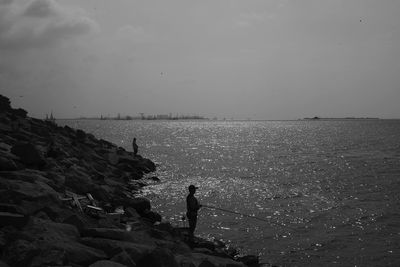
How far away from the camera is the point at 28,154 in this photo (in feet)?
49.8

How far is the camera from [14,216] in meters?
7.82

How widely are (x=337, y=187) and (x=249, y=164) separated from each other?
17.8 m

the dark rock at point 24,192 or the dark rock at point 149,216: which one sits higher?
the dark rock at point 24,192

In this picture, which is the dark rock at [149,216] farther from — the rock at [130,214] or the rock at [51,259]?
the rock at [51,259]

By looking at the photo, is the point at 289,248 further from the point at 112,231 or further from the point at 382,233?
the point at 112,231

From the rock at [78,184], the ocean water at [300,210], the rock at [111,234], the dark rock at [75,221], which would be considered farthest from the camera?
the rock at [78,184]

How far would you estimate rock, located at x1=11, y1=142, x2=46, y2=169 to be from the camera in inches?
593

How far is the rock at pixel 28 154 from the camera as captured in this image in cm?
1506

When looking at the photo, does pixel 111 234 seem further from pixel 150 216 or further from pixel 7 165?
pixel 150 216

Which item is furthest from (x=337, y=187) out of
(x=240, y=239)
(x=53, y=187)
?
(x=53, y=187)

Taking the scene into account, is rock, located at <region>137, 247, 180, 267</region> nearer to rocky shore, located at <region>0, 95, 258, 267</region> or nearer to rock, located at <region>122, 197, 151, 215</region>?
rocky shore, located at <region>0, 95, 258, 267</region>

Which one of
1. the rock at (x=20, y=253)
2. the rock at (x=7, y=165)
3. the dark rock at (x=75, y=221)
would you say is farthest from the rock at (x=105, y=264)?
the rock at (x=7, y=165)

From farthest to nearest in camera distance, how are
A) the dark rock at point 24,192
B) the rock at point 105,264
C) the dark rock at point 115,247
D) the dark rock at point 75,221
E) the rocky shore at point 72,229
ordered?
the dark rock at point 24,192 → the dark rock at point 75,221 → the dark rock at point 115,247 → the rocky shore at point 72,229 → the rock at point 105,264

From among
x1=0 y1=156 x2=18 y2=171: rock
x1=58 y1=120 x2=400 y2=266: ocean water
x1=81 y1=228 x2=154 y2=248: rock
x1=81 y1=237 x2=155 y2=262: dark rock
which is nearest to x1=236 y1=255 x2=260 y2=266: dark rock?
x1=58 y1=120 x2=400 y2=266: ocean water
